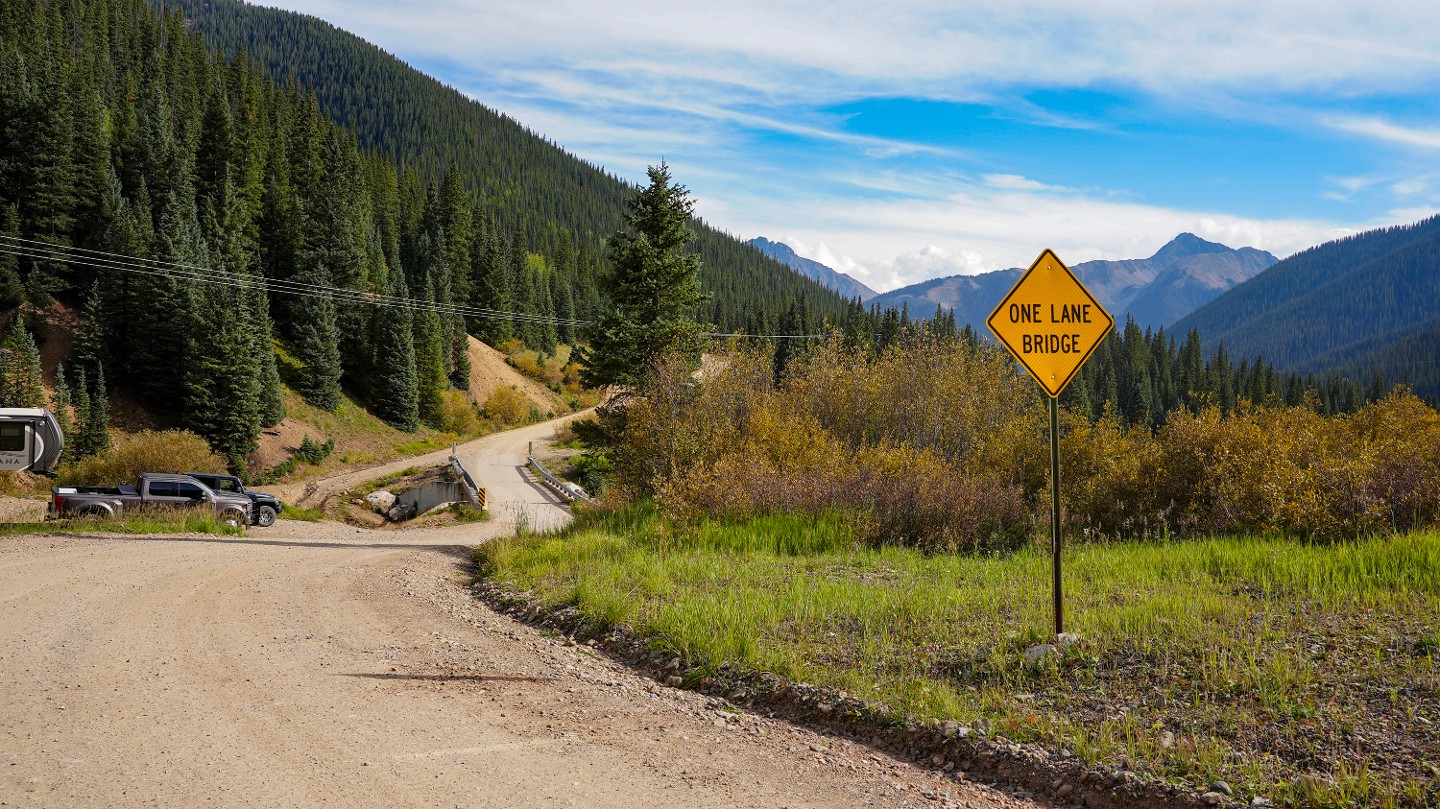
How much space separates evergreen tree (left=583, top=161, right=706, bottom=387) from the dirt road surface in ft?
71.2

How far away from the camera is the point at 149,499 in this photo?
23969mm

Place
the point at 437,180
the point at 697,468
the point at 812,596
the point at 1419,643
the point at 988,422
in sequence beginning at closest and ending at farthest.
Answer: the point at 1419,643, the point at 812,596, the point at 697,468, the point at 988,422, the point at 437,180

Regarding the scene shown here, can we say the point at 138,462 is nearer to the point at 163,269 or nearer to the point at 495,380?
the point at 163,269

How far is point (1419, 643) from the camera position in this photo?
641 centimetres

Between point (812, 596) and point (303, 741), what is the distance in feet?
17.2

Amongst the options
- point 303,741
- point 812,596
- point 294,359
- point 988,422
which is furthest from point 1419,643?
point 294,359

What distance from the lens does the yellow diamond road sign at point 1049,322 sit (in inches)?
316

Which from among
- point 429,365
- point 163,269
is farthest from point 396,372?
point 163,269

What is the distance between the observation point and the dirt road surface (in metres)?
4.94

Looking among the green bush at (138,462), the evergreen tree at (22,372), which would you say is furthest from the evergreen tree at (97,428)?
the green bush at (138,462)

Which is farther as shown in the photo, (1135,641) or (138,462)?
(138,462)

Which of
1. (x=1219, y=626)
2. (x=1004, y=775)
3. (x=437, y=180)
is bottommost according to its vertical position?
(x=1004, y=775)

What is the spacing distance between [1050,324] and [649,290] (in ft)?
82.2

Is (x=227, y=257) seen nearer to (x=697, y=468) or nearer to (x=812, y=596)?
(x=697, y=468)
